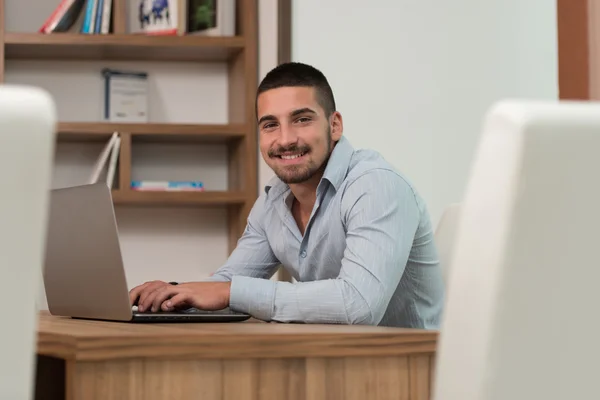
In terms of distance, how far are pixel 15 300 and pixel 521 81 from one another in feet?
9.98

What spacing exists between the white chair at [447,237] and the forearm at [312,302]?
0.54 metres

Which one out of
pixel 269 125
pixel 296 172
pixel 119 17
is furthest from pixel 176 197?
pixel 296 172

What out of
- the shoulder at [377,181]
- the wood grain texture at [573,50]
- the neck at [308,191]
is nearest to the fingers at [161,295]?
the shoulder at [377,181]

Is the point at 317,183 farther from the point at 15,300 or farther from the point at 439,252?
the point at 15,300

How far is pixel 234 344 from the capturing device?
1.21 metres

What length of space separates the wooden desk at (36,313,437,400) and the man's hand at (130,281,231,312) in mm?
494

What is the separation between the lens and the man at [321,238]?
1.77 meters

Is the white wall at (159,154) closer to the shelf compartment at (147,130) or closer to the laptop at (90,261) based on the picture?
the shelf compartment at (147,130)

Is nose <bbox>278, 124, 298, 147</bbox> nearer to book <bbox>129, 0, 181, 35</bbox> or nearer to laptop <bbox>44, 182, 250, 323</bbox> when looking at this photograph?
laptop <bbox>44, 182, 250, 323</bbox>

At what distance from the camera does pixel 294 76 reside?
2.38 metres

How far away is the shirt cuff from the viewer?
176 cm

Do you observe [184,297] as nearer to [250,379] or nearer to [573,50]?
[250,379]

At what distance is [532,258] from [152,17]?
351 centimetres

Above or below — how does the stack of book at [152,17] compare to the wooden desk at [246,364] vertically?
above
